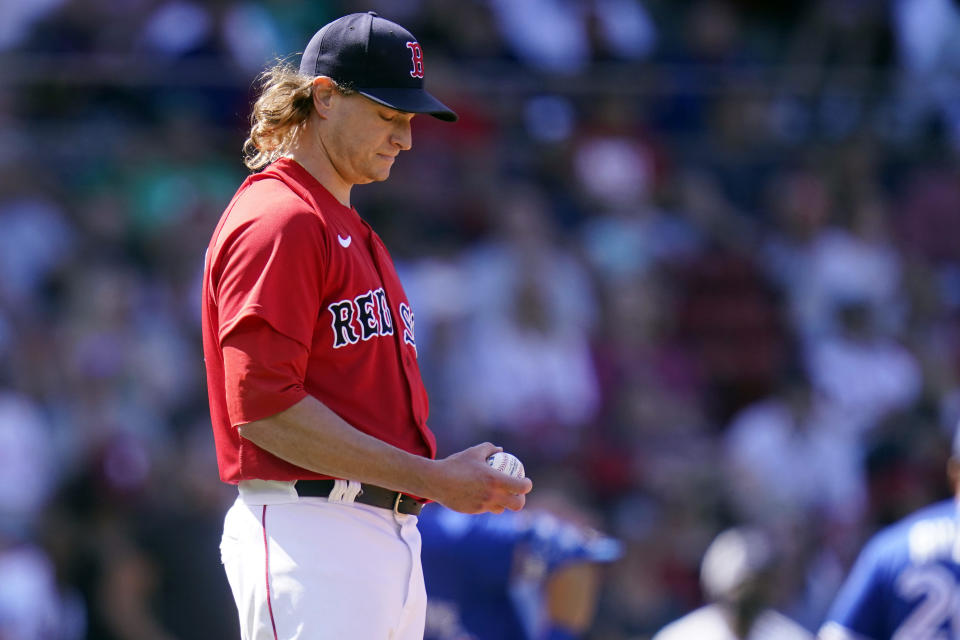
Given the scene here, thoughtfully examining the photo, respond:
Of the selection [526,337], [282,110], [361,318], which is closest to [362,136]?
[282,110]

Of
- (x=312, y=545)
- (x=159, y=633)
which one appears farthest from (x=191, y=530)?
(x=312, y=545)

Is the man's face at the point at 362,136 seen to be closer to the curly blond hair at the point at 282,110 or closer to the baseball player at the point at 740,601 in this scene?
the curly blond hair at the point at 282,110

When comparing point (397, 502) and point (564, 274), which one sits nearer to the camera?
point (397, 502)

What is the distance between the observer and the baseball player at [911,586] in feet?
14.7

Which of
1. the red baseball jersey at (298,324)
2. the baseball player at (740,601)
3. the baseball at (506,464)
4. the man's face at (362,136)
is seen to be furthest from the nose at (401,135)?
the baseball player at (740,601)

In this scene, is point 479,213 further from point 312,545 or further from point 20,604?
point 312,545

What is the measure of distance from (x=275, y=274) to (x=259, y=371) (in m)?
0.21

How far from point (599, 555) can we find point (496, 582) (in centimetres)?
40

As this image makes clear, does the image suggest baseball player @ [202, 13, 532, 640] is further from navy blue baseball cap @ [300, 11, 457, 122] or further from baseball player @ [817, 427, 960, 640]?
baseball player @ [817, 427, 960, 640]

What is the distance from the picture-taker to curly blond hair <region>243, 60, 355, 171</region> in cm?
320

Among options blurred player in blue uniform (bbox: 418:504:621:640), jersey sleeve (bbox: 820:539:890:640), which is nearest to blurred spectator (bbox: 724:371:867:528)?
jersey sleeve (bbox: 820:539:890:640)

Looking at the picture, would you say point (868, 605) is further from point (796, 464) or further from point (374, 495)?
point (796, 464)

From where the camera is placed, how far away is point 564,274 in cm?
937

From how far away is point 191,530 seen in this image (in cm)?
751
